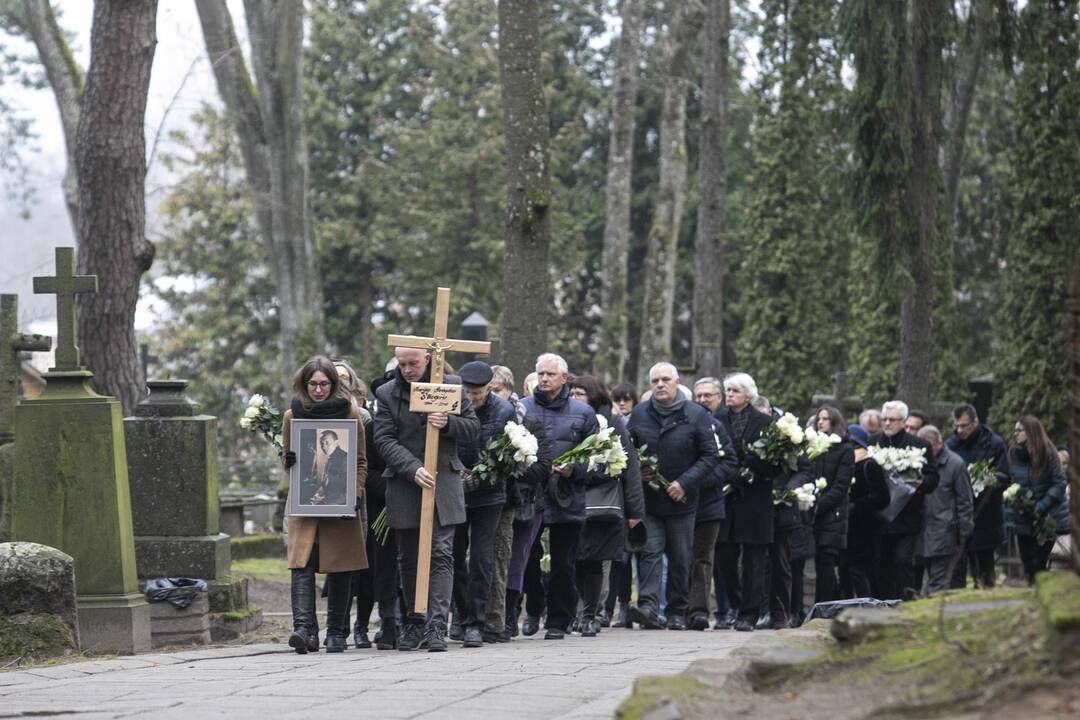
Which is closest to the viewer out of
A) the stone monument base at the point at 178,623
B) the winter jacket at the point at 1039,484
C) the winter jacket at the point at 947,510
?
the stone monument base at the point at 178,623

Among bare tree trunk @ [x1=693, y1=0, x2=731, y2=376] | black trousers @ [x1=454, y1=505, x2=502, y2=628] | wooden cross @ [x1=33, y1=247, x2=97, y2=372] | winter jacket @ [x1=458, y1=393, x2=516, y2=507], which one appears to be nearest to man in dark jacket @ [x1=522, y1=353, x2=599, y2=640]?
winter jacket @ [x1=458, y1=393, x2=516, y2=507]

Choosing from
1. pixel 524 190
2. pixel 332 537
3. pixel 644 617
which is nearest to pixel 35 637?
pixel 332 537

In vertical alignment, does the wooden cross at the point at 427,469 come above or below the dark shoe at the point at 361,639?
above

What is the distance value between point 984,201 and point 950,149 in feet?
45.4

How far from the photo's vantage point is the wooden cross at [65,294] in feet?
39.1

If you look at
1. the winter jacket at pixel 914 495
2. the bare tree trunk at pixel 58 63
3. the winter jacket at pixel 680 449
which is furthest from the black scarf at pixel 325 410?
the bare tree trunk at pixel 58 63

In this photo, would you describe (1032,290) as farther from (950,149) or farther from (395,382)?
(395,382)

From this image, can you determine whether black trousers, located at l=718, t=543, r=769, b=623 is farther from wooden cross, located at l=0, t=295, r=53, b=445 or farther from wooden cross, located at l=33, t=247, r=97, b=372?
wooden cross, located at l=0, t=295, r=53, b=445

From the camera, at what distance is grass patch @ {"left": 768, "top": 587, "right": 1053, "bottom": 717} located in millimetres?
5609

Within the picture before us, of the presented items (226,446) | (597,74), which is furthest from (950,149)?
(226,446)

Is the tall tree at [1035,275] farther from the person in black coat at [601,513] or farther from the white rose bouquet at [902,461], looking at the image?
the person in black coat at [601,513]

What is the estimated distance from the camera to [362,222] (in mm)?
45312

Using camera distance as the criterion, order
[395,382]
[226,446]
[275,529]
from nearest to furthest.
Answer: [395,382] → [275,529] → [226,446]

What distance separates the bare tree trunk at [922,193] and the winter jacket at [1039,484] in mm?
2571
